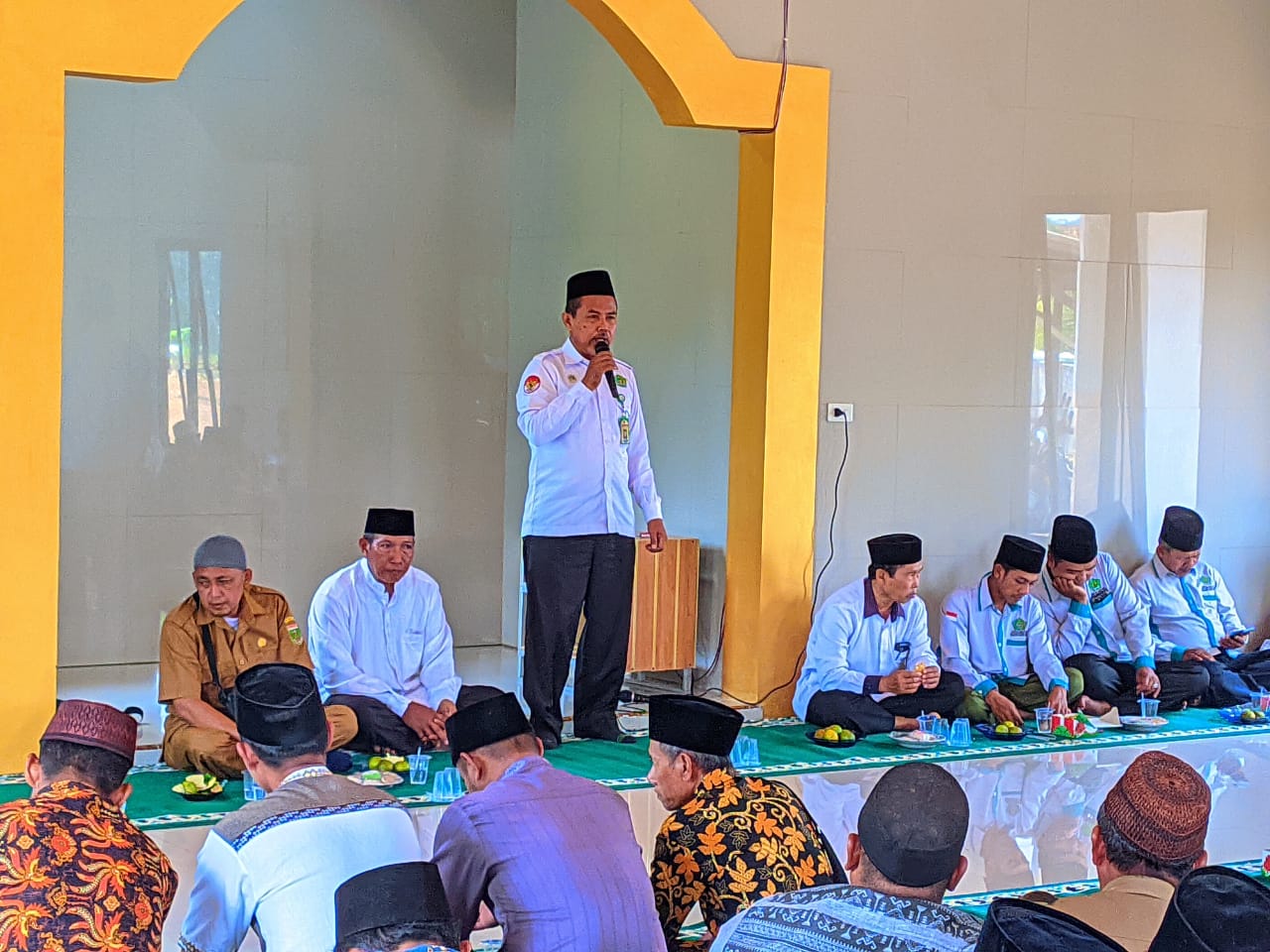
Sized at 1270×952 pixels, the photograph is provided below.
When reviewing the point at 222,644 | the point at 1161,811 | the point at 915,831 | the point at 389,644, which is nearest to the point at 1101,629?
the point at 389,644

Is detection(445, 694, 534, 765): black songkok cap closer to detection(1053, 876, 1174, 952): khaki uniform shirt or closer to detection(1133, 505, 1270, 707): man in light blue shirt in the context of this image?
detection(1053, 876, 1174, 952): khaki uniform shirt

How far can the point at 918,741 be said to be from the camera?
614 centimetres

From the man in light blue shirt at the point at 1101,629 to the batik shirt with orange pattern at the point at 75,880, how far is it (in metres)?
5.17

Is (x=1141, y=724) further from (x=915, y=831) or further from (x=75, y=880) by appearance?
(x=75, y=880)

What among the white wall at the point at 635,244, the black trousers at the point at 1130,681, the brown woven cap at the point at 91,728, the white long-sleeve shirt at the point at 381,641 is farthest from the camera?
the white wall at the point at 635,244

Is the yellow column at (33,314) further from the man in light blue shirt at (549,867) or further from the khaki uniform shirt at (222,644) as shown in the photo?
the man in light blue shirt at (549,867)

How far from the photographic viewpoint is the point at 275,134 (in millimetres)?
7891

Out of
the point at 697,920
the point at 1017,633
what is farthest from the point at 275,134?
the point at 697,920

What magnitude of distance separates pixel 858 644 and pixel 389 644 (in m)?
1.87

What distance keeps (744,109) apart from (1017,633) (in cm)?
245

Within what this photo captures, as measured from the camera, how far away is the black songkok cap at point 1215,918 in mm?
1925

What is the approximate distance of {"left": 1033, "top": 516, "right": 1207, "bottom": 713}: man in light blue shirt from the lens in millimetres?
7031

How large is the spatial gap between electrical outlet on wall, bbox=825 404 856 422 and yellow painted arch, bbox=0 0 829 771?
0.09 meters

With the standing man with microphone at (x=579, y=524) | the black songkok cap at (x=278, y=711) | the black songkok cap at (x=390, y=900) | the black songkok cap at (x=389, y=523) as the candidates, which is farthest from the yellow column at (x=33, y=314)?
the black songkok cap at (x=390, y=900)
